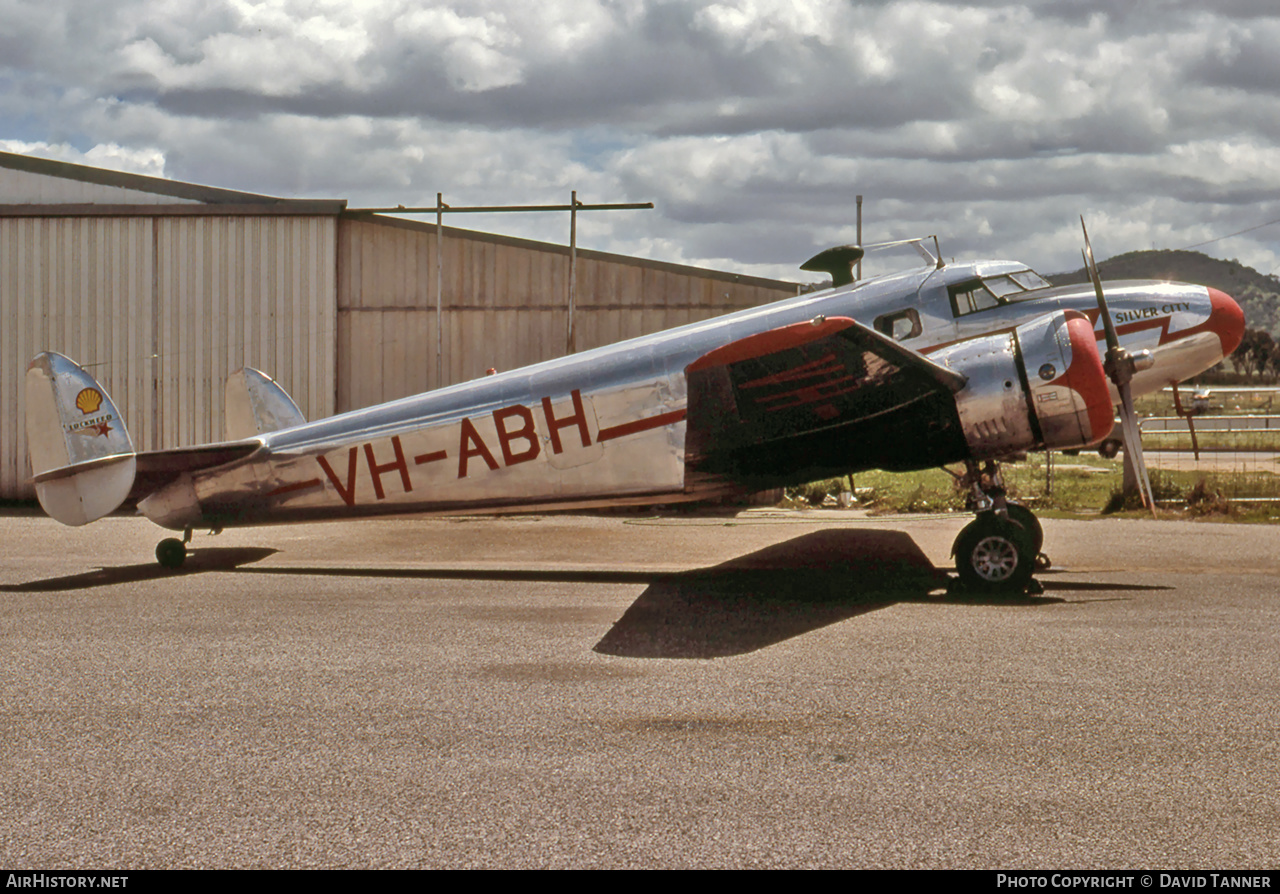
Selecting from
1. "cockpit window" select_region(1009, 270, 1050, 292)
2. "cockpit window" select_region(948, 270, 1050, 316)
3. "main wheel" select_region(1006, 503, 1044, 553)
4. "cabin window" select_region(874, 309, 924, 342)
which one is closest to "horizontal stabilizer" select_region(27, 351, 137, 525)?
"cabin window" select_region(874, 309, 924, 342)

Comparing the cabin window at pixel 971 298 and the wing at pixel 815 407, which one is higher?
the cabin window at pixel 971 298

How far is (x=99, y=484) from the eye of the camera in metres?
10.6

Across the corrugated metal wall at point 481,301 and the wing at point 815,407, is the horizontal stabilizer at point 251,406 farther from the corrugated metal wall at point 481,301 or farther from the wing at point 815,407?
the corrugated metal wall at point 481,301

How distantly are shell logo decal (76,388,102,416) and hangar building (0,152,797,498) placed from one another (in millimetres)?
7745

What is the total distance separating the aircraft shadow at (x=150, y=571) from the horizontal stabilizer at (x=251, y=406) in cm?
144

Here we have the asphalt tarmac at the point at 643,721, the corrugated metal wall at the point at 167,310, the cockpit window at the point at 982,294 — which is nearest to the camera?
the asphalt tarmac at the point at 643,721

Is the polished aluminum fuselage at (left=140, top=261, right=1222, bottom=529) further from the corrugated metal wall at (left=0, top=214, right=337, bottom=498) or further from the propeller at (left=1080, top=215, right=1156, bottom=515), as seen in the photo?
the corrugated metal wall at (left=0, top=214, right=337, bottom=498)

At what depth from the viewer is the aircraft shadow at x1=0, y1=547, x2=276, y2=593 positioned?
1011 centimetres

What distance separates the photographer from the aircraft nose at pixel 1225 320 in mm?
9820

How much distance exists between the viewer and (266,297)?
18.9 meters

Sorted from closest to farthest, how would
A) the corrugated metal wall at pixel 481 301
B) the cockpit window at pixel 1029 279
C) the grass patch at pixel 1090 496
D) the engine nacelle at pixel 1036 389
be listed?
the engine nacelle at pixel 1036 389 → the cockpit window at pixel 1029 279 → the grass patch at pixel 1090 496 → the corrugated metal wall at pixel 481 301

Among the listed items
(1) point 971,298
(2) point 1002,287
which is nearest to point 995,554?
(1) point 971,298

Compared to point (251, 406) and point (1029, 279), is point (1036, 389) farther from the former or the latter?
point (251, 406)

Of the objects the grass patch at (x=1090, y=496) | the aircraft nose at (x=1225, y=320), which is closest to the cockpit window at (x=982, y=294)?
the aircraft nose at (x=1225, y=320)
